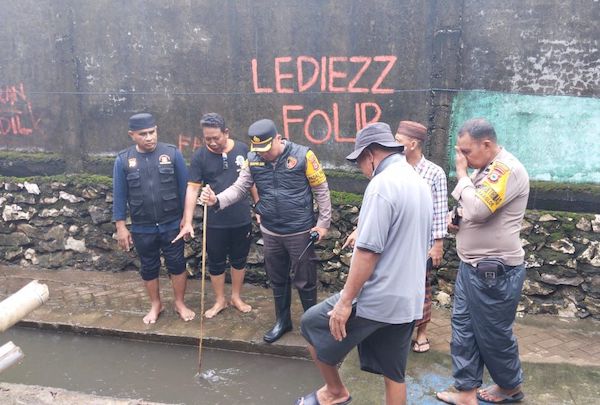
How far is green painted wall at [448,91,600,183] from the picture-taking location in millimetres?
5074

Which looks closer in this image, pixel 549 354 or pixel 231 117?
pixel 549 354

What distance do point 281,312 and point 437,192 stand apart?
1786 mm

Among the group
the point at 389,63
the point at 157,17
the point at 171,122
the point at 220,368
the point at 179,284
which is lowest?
the point at 220,368

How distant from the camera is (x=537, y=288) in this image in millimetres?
5215

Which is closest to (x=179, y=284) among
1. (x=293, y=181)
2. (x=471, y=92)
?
(x=293, y=181)

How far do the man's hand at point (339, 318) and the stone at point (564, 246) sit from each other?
Result: 9.79ft

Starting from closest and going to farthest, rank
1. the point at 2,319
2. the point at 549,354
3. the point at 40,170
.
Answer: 1. the point at 2,319
2. the point at 549,354
3. the point at 40,170

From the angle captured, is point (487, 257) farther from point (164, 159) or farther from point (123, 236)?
point (123, 236)

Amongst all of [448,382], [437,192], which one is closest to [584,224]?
[437,192]

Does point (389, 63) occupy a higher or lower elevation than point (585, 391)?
higher

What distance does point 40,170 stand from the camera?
22.4 feet

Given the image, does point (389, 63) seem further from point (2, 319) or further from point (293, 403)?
point (2, 319)

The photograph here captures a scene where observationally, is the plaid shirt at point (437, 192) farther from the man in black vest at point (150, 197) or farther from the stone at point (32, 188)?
the stone at point (32, 188)

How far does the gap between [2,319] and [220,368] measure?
2213 millimetres
